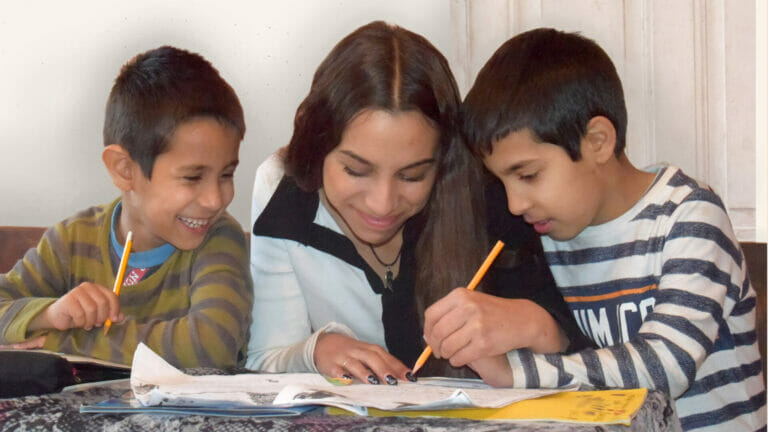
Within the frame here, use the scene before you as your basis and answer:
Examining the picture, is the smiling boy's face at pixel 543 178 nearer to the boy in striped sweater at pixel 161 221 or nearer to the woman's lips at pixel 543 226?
the woman's lips at pixel 543 226

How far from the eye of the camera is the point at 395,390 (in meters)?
0.74

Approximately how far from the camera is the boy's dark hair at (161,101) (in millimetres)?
1361

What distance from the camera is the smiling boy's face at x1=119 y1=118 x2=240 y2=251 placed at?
1.33 m

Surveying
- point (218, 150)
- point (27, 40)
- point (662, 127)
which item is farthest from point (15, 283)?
point (662, 127)

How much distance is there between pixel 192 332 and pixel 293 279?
0.16 metres

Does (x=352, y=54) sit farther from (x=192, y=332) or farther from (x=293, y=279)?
(x=192, y=332)

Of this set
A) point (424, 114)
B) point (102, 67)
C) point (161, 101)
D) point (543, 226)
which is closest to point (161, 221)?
point (161, 101)

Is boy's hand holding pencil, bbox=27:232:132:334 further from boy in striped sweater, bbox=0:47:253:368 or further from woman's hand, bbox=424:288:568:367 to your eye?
woman's hand, bbox=424:288:568:367

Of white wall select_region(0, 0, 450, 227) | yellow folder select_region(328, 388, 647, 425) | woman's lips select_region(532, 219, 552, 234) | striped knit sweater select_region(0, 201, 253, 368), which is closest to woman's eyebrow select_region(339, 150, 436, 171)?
woman's lips select_region(532, 219, 552, 234)

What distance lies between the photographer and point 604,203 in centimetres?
113

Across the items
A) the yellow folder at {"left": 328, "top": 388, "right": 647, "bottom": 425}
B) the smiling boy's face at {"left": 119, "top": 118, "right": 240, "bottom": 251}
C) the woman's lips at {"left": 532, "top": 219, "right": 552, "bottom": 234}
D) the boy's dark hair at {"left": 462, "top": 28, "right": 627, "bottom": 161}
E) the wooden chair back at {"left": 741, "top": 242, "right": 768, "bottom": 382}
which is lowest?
the wooden chair back at {"left": 741, "top": 242, "right": 768, "bottom": 382}

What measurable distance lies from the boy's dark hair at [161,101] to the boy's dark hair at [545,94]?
18.5 inches

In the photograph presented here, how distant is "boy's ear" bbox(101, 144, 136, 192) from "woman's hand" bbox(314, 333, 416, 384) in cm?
56

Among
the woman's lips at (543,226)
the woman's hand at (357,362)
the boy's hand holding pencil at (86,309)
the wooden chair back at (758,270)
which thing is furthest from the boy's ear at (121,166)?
the wooden chair back at (758,270)
